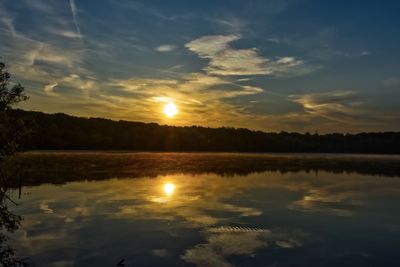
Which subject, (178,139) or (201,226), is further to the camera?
(178,139)

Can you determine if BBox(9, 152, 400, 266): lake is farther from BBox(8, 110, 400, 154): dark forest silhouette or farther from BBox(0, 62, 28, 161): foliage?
BBox(8, 110, 400, 154): dark forest silhouette

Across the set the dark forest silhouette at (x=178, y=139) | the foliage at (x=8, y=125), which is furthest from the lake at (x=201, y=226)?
the dark forest silhouette at (x=178, y=139)

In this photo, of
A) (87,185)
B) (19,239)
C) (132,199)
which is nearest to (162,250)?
(19,239)

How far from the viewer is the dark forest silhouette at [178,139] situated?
12075 centimetres

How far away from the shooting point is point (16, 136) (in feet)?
49.0

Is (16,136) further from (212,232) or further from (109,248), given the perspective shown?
(212,232)

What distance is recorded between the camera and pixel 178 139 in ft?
515

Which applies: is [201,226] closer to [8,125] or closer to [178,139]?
[8,125]

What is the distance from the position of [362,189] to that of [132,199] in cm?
2228

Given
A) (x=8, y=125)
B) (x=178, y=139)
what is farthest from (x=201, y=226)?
(x=178, y=139)

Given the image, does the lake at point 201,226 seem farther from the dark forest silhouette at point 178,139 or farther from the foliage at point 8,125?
the dark forest silhouette at point 178,139

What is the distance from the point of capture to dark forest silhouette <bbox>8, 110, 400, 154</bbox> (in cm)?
12075

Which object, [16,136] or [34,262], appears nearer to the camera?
[34,262]

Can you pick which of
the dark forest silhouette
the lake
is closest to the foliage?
the lake
